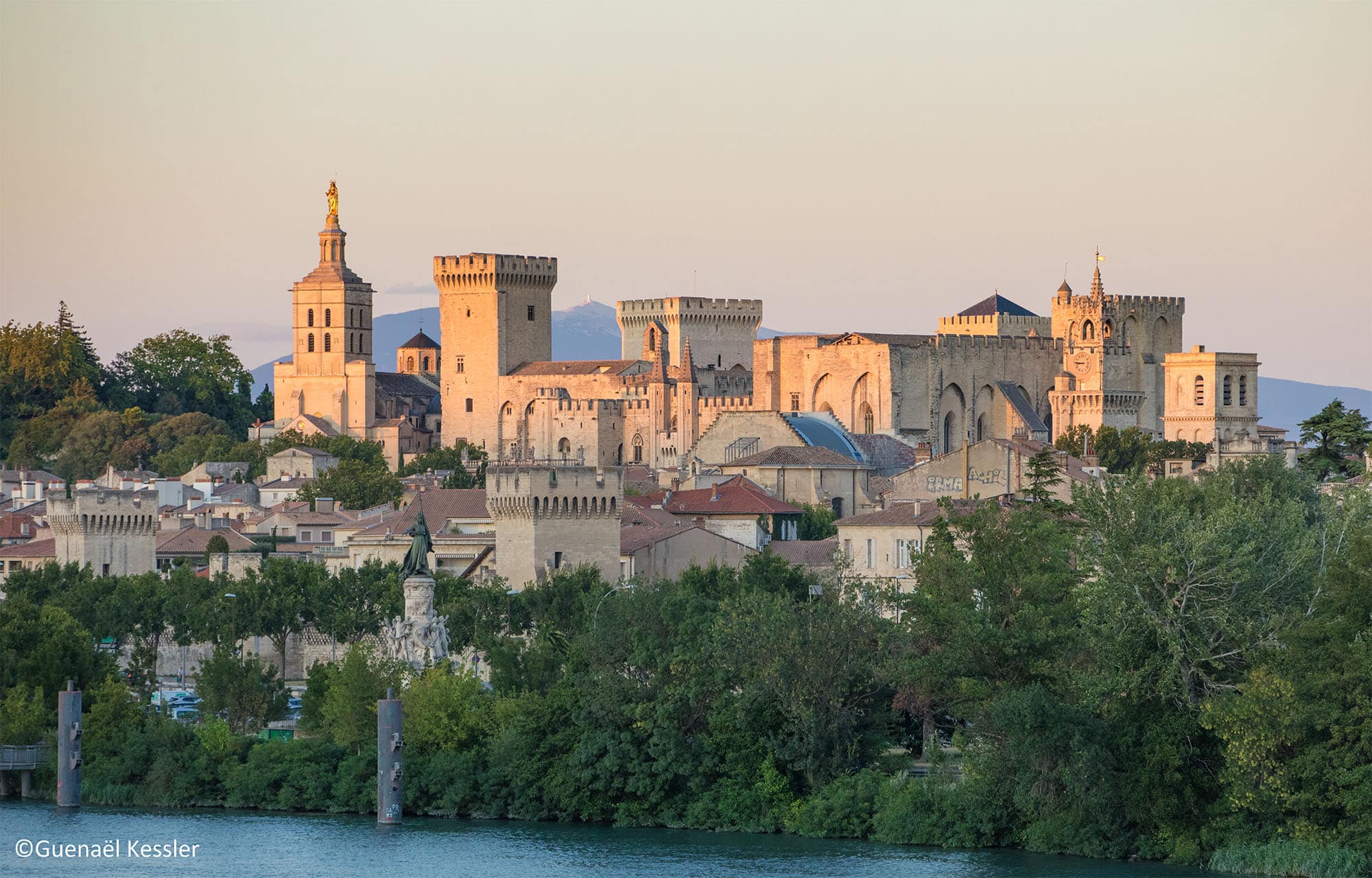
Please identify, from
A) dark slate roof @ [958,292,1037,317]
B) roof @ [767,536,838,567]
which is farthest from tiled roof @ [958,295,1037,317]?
roof @ [767,536,838,567]

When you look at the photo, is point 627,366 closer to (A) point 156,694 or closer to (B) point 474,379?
(B) point 474,379

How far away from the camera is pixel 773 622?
50125 millimetres

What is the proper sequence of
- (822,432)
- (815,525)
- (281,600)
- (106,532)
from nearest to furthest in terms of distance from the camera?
(281,600), (106,532), (815,525), (822,432)

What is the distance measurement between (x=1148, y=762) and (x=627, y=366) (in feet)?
275

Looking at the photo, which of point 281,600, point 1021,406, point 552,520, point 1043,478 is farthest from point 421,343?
point 1043,478

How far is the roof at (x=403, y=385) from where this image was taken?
5458 inches

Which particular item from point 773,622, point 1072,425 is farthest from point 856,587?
point 1072,425

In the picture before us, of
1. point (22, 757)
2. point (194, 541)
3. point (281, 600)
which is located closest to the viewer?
point (22, 757)

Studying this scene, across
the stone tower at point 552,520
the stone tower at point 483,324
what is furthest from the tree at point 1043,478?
the stone tower at point 483,324

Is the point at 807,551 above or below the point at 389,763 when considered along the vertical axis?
above

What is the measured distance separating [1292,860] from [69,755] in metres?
22.0

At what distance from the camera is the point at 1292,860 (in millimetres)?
42594

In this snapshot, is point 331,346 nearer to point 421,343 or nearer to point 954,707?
point 421,343

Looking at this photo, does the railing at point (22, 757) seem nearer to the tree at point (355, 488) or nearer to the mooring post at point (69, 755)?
the mooring post at point (69, 755)
